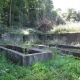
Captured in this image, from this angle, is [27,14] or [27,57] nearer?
[27,57]

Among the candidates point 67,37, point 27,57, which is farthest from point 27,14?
point 27,57

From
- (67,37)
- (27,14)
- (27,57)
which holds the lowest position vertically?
(27,57)

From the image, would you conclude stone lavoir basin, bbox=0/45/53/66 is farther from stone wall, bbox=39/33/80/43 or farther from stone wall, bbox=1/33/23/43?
stone wall, bbox=1/33/23/43

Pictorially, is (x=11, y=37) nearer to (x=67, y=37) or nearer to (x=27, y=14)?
(x=67, y=37)

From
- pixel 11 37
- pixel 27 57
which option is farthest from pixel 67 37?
pixel 27 57

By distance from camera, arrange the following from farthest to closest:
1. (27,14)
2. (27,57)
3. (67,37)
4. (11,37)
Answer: (27,14)
(11,37)
(67,37)
(27,57)

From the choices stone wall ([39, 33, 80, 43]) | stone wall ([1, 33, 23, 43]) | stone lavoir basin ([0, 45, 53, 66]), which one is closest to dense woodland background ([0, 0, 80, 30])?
stone wall ([1, 33, 23, 43])

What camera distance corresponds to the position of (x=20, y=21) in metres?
14.8

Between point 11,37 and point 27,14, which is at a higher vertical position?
point 27,14

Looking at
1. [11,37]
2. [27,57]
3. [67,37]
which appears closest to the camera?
[27,57]

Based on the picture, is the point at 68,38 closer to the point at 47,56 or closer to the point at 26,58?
the point at 47,56

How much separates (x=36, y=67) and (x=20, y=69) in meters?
0.47

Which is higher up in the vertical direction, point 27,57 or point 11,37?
point 11,37

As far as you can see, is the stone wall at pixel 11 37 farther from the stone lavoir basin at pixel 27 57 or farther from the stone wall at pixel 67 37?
the stone lavoir basin at pixel 27 57
